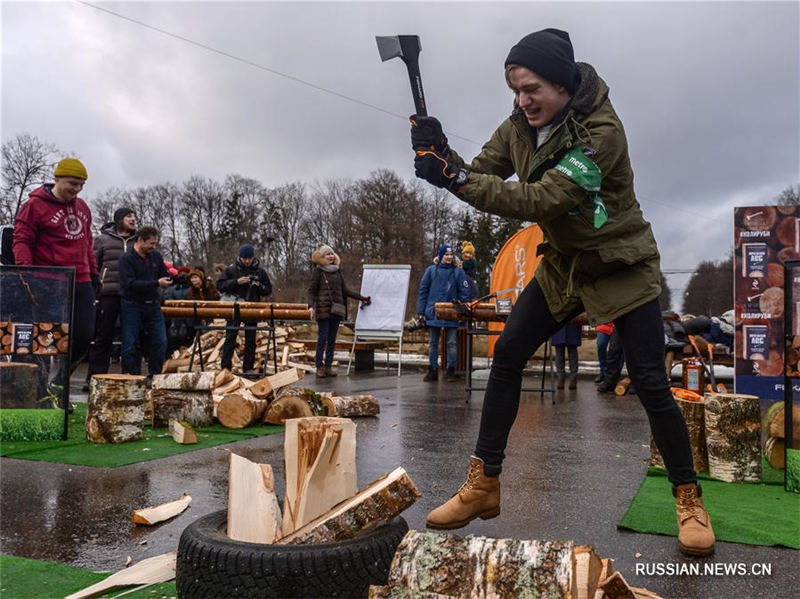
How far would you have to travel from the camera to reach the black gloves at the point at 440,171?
2727mm

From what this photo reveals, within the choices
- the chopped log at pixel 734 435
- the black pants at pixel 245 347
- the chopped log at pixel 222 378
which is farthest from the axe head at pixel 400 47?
the black pants at pixel 245 347

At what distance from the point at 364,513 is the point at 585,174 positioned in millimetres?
1425

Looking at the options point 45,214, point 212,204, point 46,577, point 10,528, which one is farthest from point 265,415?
point 212,204

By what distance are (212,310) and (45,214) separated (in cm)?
407

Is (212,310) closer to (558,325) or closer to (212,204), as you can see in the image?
(558,325)

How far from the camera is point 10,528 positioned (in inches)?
133

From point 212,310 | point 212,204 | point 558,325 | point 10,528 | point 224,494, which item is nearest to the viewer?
point 558,325

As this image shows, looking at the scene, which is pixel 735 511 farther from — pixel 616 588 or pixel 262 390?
pixel 262 390

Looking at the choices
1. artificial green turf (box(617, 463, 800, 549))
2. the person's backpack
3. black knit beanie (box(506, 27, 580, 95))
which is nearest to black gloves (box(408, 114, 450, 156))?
black knit beanie (box(506, 27, 580, 95))

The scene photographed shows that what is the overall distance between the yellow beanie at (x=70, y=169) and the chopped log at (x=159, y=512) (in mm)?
3813

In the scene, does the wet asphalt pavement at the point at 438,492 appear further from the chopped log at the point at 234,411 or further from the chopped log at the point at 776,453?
the chopped log at the point at 776,453

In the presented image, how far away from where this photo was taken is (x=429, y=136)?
2797 mm

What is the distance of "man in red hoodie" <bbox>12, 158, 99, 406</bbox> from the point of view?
6.38m

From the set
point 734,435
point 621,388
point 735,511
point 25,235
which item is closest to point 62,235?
point 25,235
